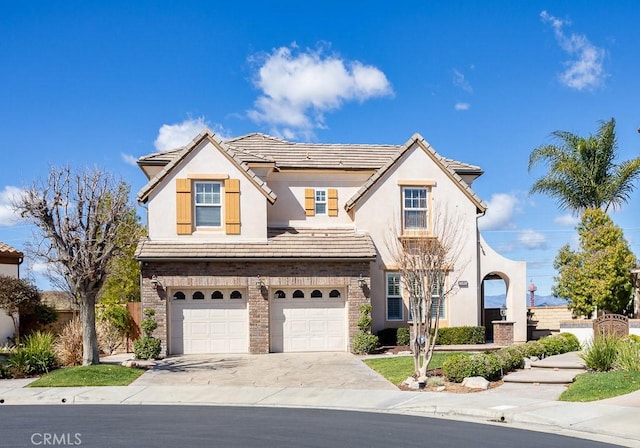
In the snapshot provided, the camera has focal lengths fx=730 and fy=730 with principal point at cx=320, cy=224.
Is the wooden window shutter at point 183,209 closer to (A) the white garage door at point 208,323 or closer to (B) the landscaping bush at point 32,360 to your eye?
(A) the white garage door at point 208,323

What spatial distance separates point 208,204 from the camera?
83.9 ft

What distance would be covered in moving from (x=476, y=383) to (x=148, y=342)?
11159mm

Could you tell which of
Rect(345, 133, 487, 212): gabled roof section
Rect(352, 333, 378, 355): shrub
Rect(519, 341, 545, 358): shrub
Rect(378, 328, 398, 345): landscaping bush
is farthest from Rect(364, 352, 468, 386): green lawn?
Rect(345, 133, 487, 212): gabled roof section

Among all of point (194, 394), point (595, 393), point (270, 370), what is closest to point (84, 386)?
point (194, 394)

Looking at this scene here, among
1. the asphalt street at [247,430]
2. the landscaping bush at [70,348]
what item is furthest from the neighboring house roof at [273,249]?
the asphalt street at [247,430]

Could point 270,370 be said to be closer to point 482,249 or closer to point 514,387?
point 514,387

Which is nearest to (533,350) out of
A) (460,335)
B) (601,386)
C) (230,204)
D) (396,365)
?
(396,365)

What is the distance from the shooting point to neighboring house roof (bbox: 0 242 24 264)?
98.8ft

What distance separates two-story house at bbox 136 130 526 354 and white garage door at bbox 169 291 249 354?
0.11ft

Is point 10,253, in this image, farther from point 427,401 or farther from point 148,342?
point 427,401

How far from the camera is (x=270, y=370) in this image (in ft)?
70.1

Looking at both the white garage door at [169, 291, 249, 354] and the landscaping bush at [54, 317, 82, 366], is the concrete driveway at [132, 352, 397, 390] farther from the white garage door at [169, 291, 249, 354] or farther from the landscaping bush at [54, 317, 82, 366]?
→ the landscaping bush at [54, 317, 82, 366]

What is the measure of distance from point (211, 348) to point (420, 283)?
908 cm

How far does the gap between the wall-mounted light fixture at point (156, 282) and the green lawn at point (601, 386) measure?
13452 millimetres
